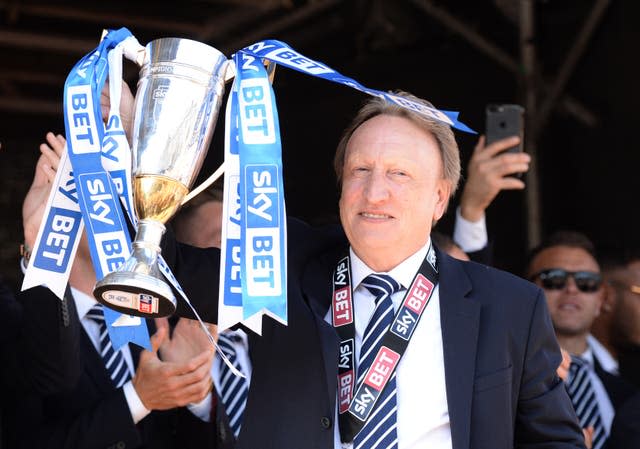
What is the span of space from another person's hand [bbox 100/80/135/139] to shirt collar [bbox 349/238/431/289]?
609 mm

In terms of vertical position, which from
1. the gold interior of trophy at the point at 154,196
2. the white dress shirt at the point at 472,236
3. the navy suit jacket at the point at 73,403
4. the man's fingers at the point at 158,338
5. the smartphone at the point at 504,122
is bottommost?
the navy suit jacket at the point at 73,403

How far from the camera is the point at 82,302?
9.63 feet

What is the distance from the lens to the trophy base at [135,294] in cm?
183

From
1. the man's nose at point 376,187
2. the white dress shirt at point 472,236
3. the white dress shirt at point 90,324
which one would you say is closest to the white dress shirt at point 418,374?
the man's nose at point 376,187

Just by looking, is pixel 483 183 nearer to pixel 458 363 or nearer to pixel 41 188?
pixel 458 363

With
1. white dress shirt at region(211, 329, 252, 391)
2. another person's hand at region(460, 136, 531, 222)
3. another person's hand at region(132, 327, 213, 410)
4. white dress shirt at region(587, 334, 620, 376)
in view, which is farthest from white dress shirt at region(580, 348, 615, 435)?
another person's hand at region(132, 327, 213, 410)

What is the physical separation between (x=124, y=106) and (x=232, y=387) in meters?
1.33

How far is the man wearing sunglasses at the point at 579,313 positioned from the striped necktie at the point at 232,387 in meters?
1.13

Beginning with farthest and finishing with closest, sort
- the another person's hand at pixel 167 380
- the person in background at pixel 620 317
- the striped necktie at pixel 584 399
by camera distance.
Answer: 1. the person in background at pixel 620 317
2. the striped necktie at pixel 584 399
3. the another person's hand at pixel 167 380

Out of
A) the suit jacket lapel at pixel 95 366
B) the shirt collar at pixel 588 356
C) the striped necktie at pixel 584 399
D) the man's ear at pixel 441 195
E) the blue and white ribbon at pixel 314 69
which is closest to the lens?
the blue and white ribbon at pixel 314 69

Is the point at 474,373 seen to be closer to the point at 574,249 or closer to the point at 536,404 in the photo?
the point at 536,404

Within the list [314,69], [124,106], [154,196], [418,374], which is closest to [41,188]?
[124,106]

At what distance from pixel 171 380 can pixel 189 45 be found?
1.02 metres

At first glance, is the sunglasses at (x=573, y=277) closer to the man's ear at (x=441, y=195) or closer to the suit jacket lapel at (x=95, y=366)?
the man's ear at (x=441, y=195)
